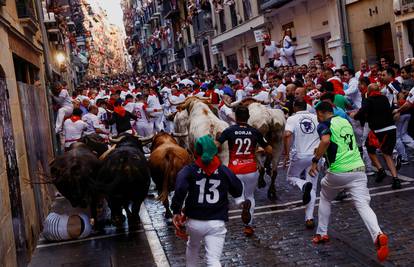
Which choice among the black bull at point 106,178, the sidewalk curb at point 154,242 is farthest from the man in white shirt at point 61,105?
the black bull at point 106,178

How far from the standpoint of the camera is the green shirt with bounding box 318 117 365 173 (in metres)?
7.12

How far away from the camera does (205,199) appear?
5809 mm

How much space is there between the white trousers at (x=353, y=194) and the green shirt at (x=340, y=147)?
0.10 meters

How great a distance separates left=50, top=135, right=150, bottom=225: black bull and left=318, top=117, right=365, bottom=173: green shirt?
2981 millimetres

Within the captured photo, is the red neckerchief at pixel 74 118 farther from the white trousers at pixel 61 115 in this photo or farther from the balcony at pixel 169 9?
the balcony at pixel 169 9

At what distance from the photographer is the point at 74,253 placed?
8.71 meters

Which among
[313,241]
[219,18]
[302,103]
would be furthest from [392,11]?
[219,18]

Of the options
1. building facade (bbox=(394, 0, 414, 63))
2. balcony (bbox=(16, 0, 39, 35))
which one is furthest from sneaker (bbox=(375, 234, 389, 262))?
building facade (bbox=(394, 0, 414, 63))

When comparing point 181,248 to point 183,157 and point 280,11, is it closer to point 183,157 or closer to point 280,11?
point 183,157

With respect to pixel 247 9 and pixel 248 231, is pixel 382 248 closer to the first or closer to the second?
pixel 248 231

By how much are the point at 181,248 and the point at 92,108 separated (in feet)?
26.1

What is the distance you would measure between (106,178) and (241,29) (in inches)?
1093

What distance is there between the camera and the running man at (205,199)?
576 cm

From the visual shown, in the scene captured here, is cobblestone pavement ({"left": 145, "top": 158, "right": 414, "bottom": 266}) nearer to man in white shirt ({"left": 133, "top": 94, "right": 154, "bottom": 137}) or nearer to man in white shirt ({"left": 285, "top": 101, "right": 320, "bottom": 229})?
man in white shirt ({"left": 285, "top": 101, "right": 320, "bottom": 229})
